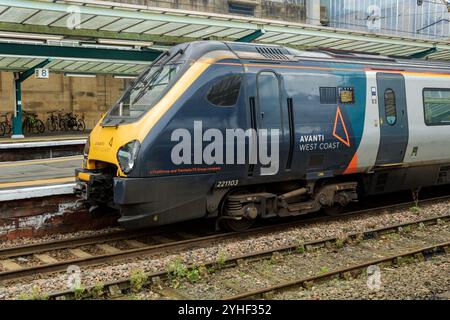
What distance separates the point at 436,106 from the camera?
417 inches

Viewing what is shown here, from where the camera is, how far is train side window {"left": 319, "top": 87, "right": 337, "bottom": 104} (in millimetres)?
8828

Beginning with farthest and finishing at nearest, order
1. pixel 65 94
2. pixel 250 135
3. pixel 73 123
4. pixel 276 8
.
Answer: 1. pixel 276 8
2. pixel 65 94
3. pixel 73 123
4. pixel 250 135

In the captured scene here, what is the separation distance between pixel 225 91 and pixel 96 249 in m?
3.16

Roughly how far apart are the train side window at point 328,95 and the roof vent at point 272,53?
85cm

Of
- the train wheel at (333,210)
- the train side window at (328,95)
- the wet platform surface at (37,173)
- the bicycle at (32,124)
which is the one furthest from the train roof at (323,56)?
the bicycle at (32,124)

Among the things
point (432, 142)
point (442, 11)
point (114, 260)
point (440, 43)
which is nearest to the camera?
point (114, 260)

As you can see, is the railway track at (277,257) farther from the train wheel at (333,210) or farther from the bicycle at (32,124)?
the bicycle at (32,124)

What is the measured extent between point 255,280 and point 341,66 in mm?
4496

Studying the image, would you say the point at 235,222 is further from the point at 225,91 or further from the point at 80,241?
the point at 80,241

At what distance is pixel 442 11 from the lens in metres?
47.1

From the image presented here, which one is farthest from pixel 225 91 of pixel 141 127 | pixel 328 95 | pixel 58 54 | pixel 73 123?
pixel 73 123

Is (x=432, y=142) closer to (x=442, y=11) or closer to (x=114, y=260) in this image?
(x=114, y=260)

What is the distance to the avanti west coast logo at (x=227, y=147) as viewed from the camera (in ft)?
24.3

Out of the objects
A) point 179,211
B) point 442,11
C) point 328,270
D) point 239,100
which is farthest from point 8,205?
point 442,11
